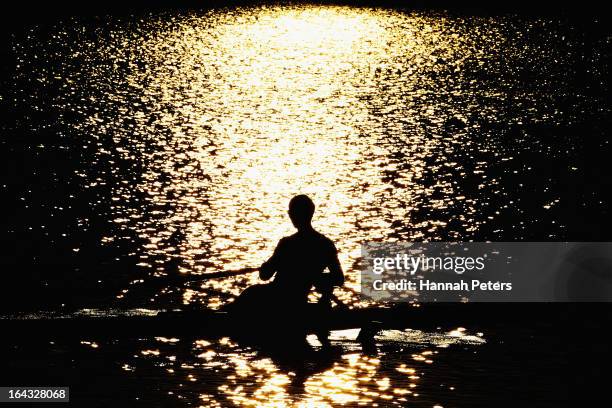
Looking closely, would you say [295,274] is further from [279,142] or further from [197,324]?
[279,142]

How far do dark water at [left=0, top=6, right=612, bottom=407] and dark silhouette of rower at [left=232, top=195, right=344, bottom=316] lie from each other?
0.87 m

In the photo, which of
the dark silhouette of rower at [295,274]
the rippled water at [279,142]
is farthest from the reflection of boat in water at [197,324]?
the rippled water at [279,142]

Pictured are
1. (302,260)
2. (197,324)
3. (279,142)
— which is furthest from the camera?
(279,142)

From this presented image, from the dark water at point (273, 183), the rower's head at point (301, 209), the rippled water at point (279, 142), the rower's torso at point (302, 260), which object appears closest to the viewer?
the rower's head at point (301, 209)

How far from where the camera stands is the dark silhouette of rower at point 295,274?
1642 centimetres

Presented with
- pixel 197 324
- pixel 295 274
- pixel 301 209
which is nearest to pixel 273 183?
pixel 197 324

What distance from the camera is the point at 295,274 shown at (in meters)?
16.7

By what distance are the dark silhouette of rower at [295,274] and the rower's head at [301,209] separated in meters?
0.20

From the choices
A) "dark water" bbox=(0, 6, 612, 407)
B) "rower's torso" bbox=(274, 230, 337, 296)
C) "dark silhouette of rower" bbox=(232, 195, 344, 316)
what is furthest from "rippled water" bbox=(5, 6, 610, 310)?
"rower's torso" bbox=(274, 230, 337, 296)

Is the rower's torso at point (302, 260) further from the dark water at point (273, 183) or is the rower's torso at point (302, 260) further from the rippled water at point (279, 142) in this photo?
the rippled water at point (279, 142)

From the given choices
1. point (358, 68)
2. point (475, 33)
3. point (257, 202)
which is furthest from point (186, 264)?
point (475, 33)

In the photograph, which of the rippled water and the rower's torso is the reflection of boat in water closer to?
the rower's torso

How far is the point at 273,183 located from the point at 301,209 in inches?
732

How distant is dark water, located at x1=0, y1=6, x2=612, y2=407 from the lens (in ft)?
55.4
